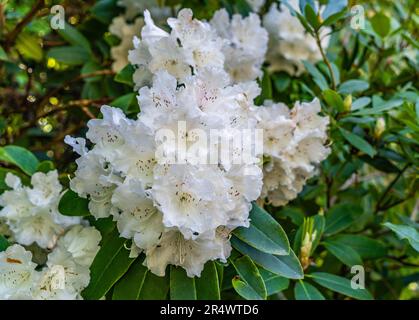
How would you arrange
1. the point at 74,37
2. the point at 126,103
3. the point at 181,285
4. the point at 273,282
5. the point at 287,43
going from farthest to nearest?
the point at 74,37 < the point at 287,43 < the point at 126,103 < the point at 273,282 < the point at 181,285

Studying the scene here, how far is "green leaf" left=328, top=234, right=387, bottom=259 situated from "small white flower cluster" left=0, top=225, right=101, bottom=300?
25.8 inches

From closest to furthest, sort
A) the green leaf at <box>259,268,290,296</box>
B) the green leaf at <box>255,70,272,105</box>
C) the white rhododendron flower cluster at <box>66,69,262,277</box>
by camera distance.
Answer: the white rhododendron flower cluster at <box>66,69,262,277</box> → the green leaf at <box>259,268,290,296</box> → the green leaf at <box>255,70,272,105</box>

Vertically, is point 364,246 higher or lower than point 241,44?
lower

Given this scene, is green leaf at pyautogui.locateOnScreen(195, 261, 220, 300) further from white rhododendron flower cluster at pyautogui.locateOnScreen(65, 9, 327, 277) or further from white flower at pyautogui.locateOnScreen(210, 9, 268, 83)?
white flower at pyautogui.locateOnScreen(210, 9, 268, 83)

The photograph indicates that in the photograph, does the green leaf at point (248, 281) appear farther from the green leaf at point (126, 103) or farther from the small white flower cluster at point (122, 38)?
the small white flower cluster at point (122, 38)

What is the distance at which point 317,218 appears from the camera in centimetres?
129

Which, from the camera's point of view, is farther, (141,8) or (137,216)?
(141,8)

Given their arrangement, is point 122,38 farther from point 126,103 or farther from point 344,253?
point 344,253

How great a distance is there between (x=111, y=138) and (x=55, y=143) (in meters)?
0.77

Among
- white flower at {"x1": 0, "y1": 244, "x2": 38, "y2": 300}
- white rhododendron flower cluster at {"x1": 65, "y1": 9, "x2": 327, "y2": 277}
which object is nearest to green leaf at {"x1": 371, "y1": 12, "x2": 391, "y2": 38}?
white rhododendron flower cluster at {"x1": 65, "y1": 9, "x2": 327, "y2": 277}

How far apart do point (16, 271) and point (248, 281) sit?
1.43ft

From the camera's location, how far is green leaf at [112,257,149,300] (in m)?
1.02

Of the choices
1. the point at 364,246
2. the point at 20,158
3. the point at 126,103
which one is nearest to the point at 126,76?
the point at 126,103

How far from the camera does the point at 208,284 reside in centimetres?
101
